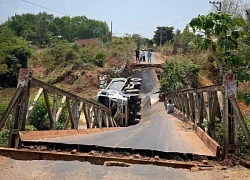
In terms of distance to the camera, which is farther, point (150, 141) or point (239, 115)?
point (150, 141)

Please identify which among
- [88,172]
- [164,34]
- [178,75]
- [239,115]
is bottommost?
[88,172]

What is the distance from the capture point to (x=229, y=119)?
4.21 metres

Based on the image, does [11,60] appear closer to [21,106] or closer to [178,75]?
[178,75]

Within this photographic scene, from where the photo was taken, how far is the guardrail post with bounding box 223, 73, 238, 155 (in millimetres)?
4074

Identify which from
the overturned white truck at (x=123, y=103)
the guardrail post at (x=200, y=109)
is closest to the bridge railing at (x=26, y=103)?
the guardrail post at (x=200, y=109)

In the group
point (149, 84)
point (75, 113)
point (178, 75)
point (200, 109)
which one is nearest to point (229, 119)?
point (200, 109)

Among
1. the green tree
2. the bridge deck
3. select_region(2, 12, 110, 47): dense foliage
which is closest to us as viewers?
the bridge deck

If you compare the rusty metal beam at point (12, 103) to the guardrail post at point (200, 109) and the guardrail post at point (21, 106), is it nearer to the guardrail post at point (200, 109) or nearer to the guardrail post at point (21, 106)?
the guardrail post at point (21, 106)

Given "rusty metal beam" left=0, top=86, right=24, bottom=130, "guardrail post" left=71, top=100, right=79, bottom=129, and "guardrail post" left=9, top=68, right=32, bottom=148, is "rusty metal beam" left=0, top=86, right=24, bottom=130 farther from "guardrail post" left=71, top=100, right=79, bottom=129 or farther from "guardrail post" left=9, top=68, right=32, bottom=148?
"guardrail post" left=71, top=100, right=79, bottom=129

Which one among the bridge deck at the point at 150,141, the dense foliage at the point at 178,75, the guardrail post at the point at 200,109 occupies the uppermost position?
the dense foliage at the point at 178,75

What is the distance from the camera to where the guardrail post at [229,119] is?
4074 mm

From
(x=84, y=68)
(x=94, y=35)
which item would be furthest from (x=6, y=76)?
(x=94, y=35)

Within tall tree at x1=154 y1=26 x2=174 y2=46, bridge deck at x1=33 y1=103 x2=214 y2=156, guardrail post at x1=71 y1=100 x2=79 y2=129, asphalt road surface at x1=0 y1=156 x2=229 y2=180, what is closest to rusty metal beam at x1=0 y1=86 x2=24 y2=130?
bridge deck at x1=33 y1=103 x2=214 y2=156

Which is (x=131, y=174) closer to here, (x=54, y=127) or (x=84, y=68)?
(x=54, y=127)
